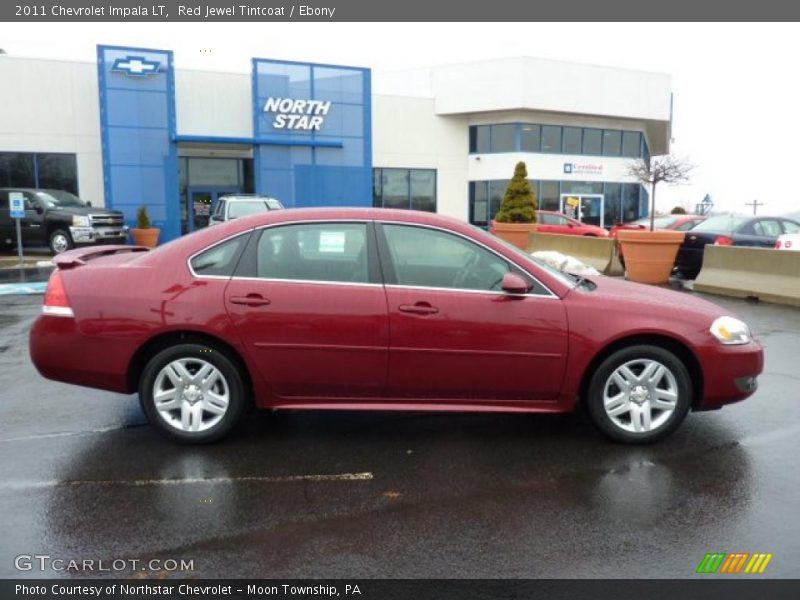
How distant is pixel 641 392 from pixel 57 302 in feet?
13.3

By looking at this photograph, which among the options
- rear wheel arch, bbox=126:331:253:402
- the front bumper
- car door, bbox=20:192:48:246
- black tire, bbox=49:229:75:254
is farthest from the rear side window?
car door, bbox=20:192:48:246

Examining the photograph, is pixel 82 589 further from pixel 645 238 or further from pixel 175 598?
pixel 645 238

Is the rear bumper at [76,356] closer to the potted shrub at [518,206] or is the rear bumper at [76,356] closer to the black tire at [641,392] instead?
the black tire at [641,392]

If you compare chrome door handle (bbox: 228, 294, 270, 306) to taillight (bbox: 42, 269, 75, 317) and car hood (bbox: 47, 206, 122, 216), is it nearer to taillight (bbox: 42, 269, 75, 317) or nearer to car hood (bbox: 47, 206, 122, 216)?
taillight (bbox: 42, 269, 75, 317)

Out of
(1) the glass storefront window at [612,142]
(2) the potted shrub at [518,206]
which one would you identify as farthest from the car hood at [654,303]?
(1) the glass storefront window at [612,142]

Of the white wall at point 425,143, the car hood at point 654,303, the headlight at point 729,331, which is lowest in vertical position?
the headlight at point 729,331

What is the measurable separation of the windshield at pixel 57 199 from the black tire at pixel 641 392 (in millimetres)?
20380

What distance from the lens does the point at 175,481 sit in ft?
14.1

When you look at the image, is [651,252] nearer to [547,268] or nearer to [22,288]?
[547,268]

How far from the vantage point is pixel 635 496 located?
4141mm

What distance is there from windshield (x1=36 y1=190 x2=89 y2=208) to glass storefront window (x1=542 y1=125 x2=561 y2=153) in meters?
22.1

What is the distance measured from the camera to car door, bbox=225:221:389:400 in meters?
4.71

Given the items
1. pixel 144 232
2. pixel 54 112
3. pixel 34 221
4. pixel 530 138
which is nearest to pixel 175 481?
pixel 34 221

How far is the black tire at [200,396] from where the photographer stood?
15.6 feet
